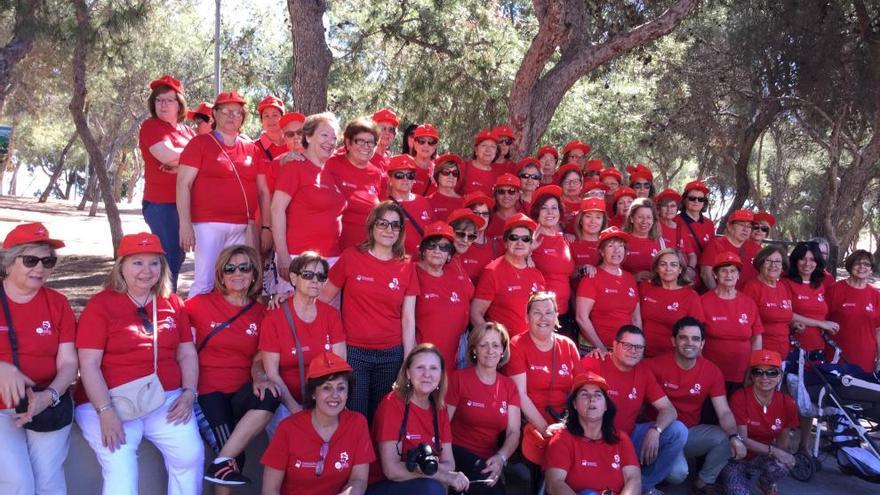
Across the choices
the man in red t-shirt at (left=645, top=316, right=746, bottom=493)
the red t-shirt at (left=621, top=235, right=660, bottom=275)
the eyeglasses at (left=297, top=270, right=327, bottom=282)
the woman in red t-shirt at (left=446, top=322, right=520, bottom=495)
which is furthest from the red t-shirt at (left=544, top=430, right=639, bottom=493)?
the red t-shirt at (left=621, top=235, right=660, bottom=275)

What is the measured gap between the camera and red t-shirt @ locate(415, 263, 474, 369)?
5.31m

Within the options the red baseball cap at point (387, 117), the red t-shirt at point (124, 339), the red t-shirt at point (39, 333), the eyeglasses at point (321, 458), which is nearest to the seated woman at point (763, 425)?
the eyeglasses at point (321, 458)

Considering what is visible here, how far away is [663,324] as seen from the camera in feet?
20.2

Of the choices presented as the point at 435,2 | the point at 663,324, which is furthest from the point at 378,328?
the point at 435,2

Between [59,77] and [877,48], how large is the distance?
17344 mm

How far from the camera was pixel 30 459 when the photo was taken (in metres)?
4.00

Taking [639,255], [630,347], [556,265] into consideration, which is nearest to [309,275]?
[556,265]

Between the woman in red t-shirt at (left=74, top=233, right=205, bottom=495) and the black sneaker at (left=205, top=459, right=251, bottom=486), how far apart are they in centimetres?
22

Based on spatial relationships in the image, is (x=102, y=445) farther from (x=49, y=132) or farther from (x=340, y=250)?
(x=49, y=132)

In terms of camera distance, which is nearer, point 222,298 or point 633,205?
point 222,298

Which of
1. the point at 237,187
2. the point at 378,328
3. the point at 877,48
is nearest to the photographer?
the point at 378,328

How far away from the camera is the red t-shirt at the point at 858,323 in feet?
22.7

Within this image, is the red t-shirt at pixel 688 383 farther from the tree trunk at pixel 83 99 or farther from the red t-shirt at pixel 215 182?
the tree trunk at pixel 83 99

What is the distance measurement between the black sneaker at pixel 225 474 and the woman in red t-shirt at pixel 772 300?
456 cm
